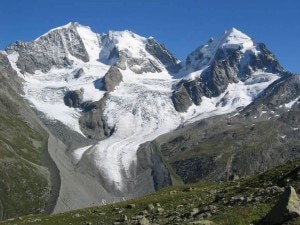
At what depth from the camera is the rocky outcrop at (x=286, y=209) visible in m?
21.7

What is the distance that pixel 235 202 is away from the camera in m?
33.2

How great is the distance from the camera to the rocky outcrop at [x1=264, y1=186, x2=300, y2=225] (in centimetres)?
2173

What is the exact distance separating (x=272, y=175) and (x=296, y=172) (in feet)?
26.7

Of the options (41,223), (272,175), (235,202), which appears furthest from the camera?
(41,223)

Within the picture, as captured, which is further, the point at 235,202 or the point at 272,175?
the point at 272,175

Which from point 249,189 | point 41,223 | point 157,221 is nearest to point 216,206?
point 157,221

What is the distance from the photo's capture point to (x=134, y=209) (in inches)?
1934

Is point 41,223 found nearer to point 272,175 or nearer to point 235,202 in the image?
point 272,175

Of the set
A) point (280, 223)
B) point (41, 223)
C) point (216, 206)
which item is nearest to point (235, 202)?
point (216, 206)

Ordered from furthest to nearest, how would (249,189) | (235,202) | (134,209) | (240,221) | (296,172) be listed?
1. (134,209)
2. (249,189)
3. (296,172)
4. (235,202)
5. (240,221)

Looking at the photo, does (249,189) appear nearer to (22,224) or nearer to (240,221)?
(240,221)

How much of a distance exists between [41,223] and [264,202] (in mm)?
29617

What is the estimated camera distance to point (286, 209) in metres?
21.9

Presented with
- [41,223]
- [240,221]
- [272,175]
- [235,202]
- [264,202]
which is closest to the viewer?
[240,221]
